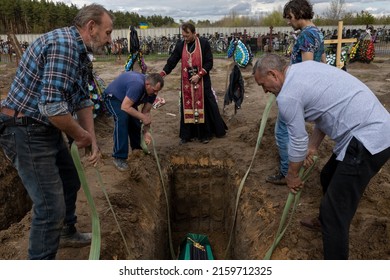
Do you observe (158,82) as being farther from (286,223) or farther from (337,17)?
(337,17)

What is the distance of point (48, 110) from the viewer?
2.16 meters

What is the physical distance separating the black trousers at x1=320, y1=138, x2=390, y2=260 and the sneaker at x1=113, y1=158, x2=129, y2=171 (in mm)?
2879

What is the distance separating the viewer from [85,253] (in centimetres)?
311

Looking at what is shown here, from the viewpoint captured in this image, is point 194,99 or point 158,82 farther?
point 194,99

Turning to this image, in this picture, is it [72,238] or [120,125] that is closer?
[72,238]

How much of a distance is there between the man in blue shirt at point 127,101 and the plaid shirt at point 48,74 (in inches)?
74.4

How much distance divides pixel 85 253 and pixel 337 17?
1548 inches

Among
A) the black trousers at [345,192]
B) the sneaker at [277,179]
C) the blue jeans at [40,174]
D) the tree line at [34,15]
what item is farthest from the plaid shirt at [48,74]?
the tree line at [34,15]

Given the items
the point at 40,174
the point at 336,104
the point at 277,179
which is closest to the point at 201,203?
the point at 277,179

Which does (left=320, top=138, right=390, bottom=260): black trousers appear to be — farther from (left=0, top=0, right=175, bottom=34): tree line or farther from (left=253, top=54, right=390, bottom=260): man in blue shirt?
(left=0, top=0, right=175, bottom=34): tree line

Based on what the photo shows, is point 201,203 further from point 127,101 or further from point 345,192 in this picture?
point 345,192

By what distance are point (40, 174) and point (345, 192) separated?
2096 millimetres

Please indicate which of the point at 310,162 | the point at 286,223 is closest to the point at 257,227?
the point at 286,223

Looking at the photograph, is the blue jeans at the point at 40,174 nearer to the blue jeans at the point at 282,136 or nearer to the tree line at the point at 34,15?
the blue jeans at the point at 282,136
